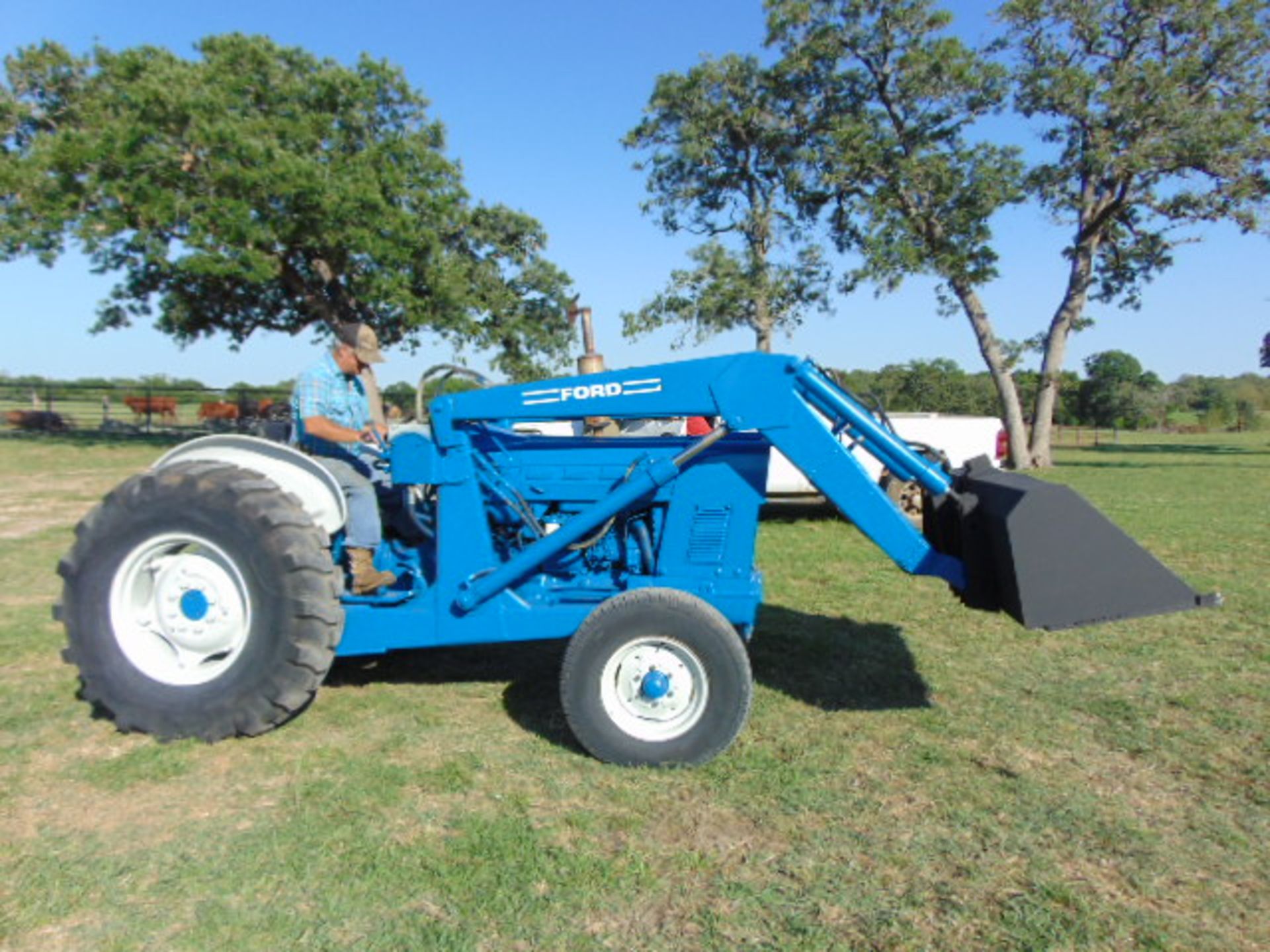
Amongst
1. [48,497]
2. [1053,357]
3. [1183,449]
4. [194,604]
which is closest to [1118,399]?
[1183,449]

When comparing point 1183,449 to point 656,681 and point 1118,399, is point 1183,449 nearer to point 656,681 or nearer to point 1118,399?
point 1118,399

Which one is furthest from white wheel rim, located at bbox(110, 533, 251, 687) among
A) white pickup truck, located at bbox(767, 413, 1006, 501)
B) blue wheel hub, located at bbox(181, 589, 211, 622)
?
white pickup truck, located at bbox(767, 413, 1006, 501)

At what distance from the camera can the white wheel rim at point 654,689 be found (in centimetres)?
379

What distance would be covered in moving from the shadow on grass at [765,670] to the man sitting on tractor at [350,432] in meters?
0.84

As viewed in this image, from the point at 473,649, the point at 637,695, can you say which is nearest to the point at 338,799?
the point at 637,695

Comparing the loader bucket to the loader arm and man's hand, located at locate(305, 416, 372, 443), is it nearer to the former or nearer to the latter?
the loader arm

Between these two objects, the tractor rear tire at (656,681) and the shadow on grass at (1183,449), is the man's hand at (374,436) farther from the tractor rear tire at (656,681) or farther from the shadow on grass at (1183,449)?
the shadow on grass at (1183,449)

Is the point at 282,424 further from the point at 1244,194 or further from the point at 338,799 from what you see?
the point at 1244,194

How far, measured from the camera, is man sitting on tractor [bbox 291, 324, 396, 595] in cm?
442

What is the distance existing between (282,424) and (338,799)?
8.30 ft

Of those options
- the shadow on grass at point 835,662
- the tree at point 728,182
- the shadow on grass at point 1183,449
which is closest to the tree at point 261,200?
the tree at point 728,182

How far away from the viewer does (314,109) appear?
77.1 ft

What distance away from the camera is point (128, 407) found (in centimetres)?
3347

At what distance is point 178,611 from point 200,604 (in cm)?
12
